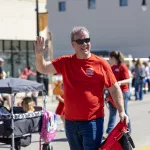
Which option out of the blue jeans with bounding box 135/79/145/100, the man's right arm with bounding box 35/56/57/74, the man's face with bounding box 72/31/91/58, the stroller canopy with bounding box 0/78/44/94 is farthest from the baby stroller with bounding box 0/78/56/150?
the blue jeans with bounding box 135/79/145/100

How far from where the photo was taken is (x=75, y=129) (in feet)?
19.3

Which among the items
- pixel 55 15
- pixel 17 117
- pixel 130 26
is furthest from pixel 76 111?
pixel 55 15

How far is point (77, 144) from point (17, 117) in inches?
99.3

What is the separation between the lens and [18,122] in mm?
8266

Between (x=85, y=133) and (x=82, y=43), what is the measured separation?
100 cm

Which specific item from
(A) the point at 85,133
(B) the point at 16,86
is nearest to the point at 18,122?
(B) the point at 16,86

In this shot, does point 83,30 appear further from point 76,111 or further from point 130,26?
point 130,26

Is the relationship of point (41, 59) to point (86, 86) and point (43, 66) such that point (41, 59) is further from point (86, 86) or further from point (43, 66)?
point (86, 86)

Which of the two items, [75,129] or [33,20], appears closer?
[75,129]

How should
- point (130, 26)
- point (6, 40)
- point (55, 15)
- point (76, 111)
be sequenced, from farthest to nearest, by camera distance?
point (55, 15) < point (130, 26) < point (6, 40) < point (76, 111)

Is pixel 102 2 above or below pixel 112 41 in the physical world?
above

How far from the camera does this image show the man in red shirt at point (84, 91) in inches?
229

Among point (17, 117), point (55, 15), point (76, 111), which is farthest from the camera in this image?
point (55, 15)

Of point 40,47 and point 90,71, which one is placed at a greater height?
point 40,47
